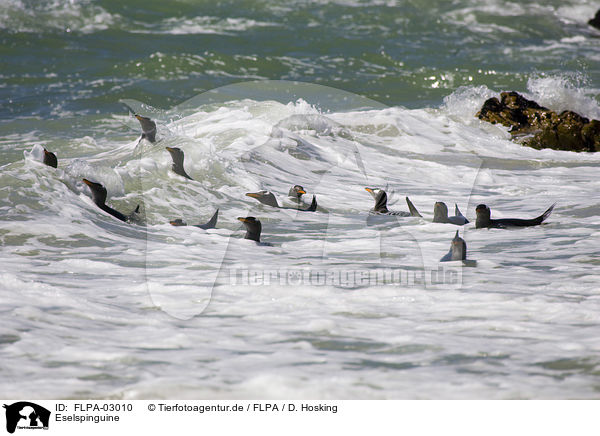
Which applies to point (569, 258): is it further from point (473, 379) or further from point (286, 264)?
point (473, 379)

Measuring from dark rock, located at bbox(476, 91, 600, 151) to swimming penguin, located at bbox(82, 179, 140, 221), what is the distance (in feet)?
28.5

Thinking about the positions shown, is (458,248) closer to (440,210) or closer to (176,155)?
(440,210)

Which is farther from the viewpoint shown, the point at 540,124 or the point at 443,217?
the point at 540,124

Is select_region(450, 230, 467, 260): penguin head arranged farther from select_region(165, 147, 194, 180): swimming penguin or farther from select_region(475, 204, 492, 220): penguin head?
select_region(165, 147, 194, 180): swimming penguin

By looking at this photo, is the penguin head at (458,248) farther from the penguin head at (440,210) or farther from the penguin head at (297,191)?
the penguin head at (297,191)

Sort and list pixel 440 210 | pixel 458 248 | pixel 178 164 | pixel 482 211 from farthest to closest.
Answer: pixel 178 164 → pixel 440 210 → pixel 482 211 → pixel 458 248

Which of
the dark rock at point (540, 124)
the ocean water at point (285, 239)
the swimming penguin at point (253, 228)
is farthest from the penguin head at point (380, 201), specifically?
the dark rock at point (540, 124)

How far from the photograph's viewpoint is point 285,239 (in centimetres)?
727

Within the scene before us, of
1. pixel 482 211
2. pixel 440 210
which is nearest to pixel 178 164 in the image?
pixel 440 210

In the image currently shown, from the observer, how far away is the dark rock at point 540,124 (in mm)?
12898
